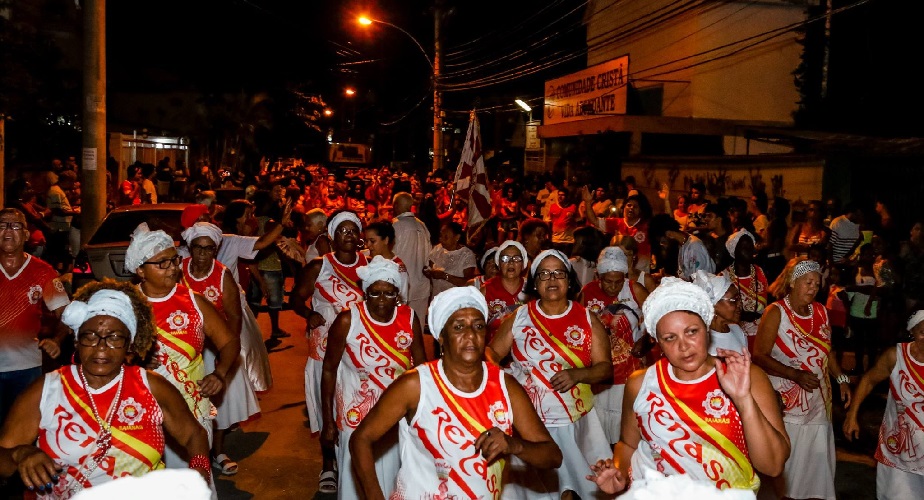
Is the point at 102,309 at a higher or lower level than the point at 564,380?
higher

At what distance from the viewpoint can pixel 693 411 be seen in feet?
13.2

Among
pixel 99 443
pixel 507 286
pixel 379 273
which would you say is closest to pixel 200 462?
pixel 99 443

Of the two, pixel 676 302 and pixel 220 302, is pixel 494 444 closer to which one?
pixel 676 302

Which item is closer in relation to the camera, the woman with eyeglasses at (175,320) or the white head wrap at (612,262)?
the woman with eyeglasses at (175,320)

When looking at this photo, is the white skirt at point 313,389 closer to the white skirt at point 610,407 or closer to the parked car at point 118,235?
the white skirt at point 610,407

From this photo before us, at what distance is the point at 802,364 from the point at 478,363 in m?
3.41

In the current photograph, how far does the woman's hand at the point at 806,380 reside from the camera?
6.37m

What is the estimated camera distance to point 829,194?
59.9 feet

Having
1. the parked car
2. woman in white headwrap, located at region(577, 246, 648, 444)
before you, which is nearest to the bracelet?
woman in white headwrap, located at region(577, 246, 648, 444)

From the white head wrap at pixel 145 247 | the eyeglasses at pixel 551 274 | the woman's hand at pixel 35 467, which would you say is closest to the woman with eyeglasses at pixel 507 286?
the eyeglasses at pixel 551 274

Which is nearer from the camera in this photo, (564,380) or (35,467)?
(35,467)

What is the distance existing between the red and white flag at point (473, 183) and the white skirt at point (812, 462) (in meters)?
6.33

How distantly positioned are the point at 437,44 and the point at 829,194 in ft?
49.5

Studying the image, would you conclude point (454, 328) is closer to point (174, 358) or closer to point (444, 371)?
point (444, 371)
